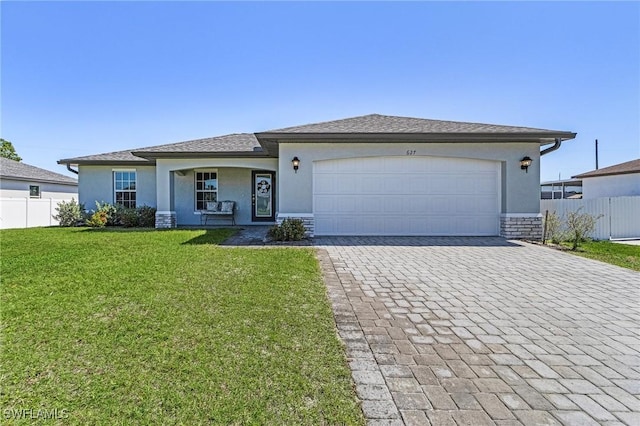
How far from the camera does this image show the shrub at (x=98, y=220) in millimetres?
12531

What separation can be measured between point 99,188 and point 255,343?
14.8m

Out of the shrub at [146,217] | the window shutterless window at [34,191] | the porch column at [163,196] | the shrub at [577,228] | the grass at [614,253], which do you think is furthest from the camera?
the window shutterless window at [34,191]

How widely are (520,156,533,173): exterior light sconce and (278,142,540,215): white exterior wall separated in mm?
86

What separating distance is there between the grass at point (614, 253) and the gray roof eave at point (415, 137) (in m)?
3.29

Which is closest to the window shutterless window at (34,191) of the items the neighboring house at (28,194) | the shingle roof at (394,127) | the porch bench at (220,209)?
the neighboring house at (28,194)

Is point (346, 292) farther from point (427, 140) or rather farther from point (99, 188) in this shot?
point (99, 188)

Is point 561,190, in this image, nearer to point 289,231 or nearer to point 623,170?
point 623,170

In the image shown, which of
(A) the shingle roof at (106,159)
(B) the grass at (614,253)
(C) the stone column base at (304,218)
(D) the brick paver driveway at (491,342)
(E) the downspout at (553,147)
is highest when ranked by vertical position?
(A) the shingle roof at (106,159)

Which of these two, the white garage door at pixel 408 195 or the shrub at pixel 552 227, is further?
the white garage door at pixel 408 195

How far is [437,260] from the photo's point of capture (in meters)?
6.54

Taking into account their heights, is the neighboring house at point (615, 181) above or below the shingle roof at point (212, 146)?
below

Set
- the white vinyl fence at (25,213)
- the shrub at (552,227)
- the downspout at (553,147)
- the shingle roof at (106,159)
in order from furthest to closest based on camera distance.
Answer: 1. the white vinyl fence at (25,213)
2. the shingle roof at (106,159)
3. the downspout at (553,147)
4. the shrub at (552,227)

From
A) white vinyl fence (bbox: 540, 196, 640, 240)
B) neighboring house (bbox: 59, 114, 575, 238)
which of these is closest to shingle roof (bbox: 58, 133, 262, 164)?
neighboring house (bbox: 59, 114, 575, 238)

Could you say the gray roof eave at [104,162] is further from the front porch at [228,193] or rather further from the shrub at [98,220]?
the shrub at [98,220]
